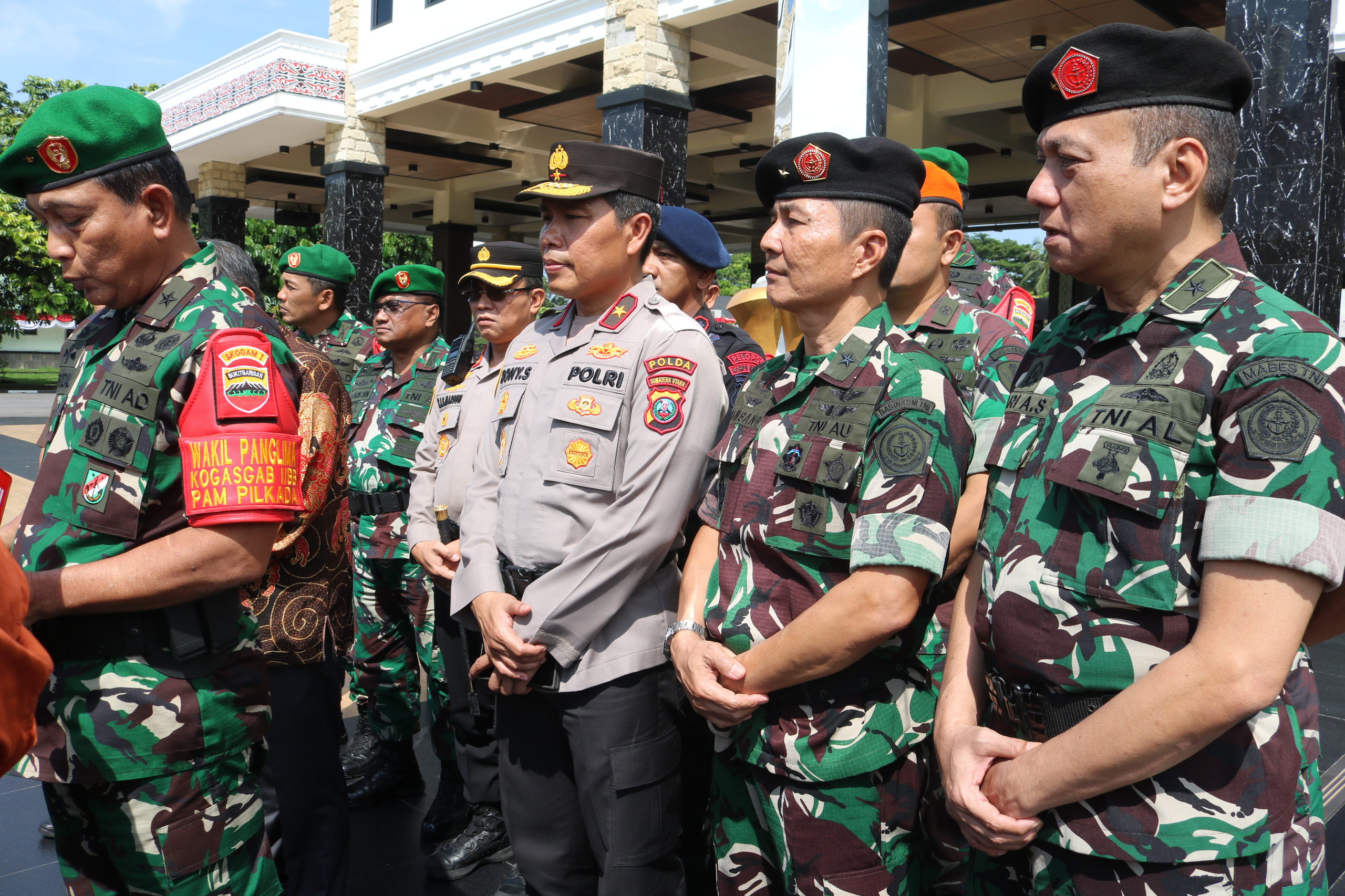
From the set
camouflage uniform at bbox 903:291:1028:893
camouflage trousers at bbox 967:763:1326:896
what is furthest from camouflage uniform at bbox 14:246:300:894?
camouflage trousers at bbox 967:763:1326:896

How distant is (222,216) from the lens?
603 inches

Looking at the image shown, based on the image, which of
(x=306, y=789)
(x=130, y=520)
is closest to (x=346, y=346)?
(x=306, y=789)

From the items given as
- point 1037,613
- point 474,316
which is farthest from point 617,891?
point 474,316

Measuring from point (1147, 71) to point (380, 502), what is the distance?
3.22 meters

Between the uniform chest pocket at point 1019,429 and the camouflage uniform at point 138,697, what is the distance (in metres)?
1.36

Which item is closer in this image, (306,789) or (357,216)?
(306,789)

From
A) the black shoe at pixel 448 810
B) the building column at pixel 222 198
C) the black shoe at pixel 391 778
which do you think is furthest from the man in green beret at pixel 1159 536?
the building column at pixel 222 198

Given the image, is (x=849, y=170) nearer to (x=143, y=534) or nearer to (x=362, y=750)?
(x=143, y=534)

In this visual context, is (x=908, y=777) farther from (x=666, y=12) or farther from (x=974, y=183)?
(x=974, y=183)

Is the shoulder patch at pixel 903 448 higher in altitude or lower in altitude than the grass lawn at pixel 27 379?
higher

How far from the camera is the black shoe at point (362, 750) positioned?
362 cm

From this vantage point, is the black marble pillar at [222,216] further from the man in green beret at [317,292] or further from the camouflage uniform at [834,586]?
the camouflage uniform at [834,586]

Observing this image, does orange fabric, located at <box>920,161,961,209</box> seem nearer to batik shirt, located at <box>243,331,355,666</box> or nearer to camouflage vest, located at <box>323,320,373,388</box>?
batik shirt, located at <box>243,331,355,666</box>

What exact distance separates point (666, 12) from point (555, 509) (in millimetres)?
7392
